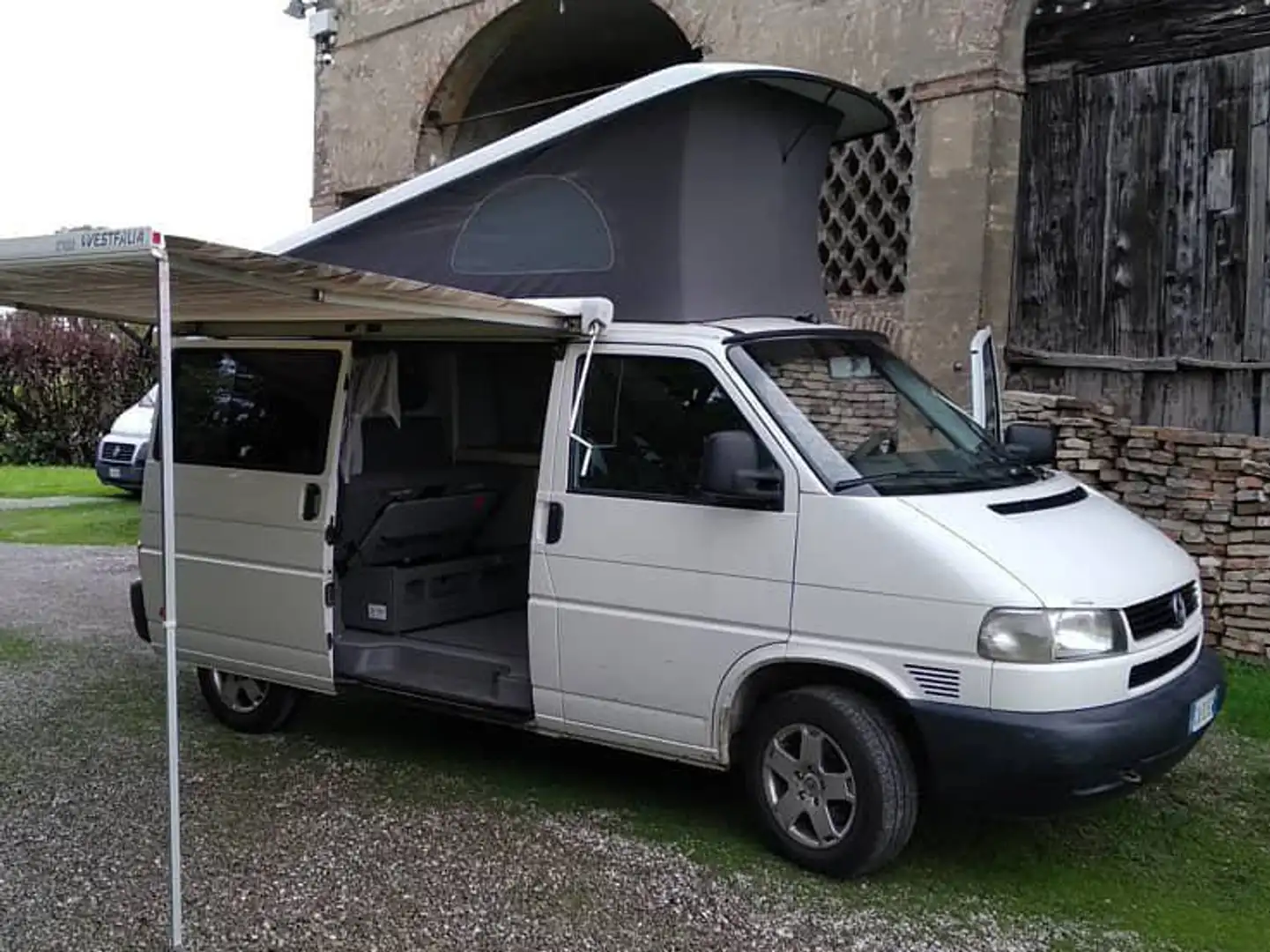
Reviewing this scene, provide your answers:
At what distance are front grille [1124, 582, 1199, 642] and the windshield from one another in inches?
28.0

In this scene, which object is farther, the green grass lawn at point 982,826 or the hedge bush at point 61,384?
the hedge bush at point 61,384

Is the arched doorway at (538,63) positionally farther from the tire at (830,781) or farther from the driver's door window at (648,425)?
the tire at (830,781)

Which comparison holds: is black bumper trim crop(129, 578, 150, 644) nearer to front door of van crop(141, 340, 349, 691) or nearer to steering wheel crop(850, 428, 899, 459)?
front door of van crop(141, 340, 349, 691)

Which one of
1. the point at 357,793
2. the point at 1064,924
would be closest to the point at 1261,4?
the point at 1064,924

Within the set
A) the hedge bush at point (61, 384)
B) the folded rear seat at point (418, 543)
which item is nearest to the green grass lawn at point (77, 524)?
the hedge bush at point (61, 384)

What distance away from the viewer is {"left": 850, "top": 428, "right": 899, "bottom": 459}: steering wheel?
495 cm

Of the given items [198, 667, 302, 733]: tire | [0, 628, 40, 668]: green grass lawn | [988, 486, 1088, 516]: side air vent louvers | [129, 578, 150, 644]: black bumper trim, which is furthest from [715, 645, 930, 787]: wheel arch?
[0, 628, 40, 668]: green grass lawn

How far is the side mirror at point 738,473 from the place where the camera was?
4.66 meters

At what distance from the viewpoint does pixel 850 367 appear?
5461 mm

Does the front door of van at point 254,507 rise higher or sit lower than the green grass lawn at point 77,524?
higher

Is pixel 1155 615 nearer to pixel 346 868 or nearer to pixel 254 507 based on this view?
pixel 346 868

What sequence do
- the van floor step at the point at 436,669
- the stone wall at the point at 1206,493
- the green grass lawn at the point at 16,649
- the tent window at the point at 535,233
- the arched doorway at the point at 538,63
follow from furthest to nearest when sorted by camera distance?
the arched doorway at the point at 538,63 → the green grass lawn at the point at 16,649 → the stone wall at the point at 1206,493 → the tent window at the point at 535,233 → the van floor step at the point at 436,669

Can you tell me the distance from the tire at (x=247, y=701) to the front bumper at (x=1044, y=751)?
10.8 ft

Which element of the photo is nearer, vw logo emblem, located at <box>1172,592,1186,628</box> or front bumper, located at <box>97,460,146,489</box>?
vw logo emblem, located at <box>1172,592,1186,628</box>
